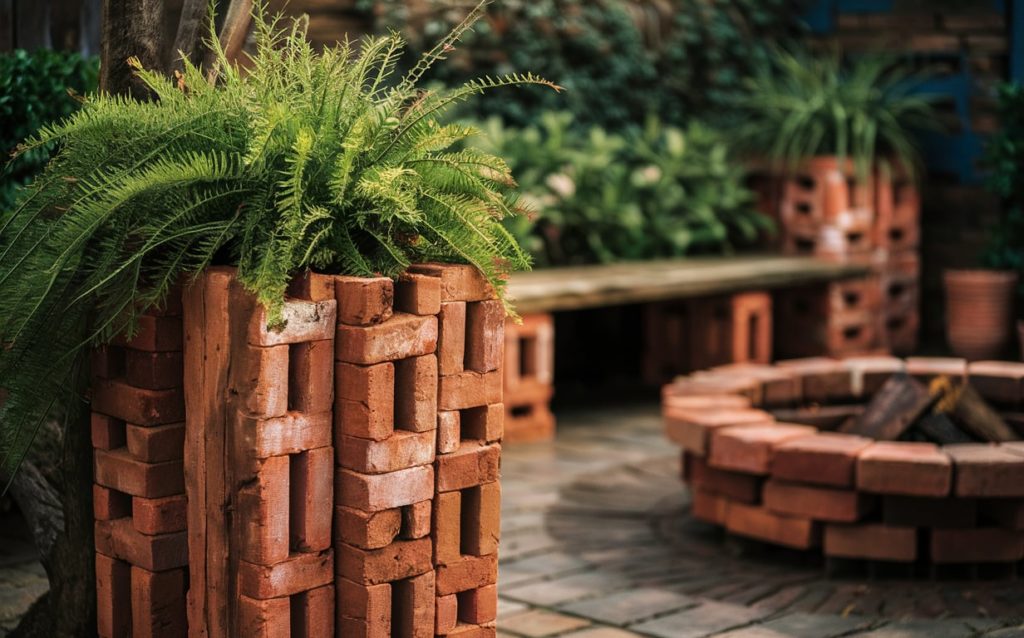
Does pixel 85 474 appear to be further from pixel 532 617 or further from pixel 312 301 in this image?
pixel 532 617

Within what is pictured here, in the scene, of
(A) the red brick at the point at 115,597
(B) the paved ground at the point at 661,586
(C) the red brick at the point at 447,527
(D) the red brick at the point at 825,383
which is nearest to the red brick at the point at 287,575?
(C) the red brick at the point at 447,527

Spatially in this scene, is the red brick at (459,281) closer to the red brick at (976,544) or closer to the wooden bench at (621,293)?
the red brick at (976,544)

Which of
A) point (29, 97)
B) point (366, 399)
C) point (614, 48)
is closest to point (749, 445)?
point (366, 399)

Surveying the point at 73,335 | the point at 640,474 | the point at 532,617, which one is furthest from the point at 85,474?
the point at 640,474

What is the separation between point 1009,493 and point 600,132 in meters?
4.19

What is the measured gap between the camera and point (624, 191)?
7910 millimetres

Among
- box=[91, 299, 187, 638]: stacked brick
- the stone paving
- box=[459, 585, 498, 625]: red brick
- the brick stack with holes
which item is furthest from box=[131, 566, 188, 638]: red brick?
the brick stack with holes

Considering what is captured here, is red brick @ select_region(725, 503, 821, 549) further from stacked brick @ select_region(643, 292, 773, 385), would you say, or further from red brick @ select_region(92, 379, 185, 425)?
stacked brick @ select_region(643, 292, 773, 385)

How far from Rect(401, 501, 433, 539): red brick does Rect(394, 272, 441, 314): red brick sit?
41cm

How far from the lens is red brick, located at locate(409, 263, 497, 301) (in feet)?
10.1

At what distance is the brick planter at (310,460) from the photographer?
2.92m

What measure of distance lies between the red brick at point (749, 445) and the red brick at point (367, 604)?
1700 millimetres

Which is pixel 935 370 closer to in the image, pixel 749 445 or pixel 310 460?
pixel 749 445

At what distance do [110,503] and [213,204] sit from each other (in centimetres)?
75
